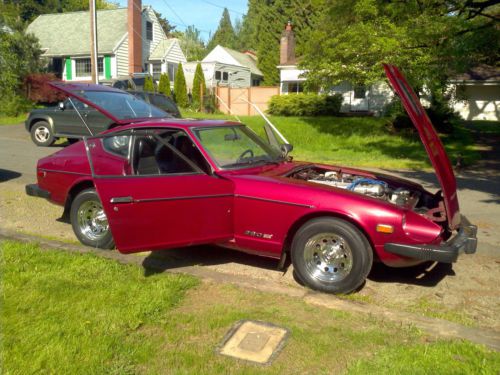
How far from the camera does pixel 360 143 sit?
17859mm

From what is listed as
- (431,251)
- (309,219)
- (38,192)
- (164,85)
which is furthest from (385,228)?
(164,85)

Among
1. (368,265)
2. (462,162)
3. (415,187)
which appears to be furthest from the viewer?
(462,162)

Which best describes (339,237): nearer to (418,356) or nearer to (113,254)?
(418,356)

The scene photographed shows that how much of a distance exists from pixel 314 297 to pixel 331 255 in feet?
1.26

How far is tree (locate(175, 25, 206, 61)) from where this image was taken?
55.3 metres

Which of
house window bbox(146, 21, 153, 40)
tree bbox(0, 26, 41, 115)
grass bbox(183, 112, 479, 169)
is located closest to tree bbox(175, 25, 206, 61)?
house window bbox(146, 21, 153, 40)

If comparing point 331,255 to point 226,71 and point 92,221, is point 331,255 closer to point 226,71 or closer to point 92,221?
point 92,221

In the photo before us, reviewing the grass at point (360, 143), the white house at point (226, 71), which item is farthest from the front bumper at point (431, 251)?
the white house at point (226, 71)

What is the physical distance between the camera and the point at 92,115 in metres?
14.1

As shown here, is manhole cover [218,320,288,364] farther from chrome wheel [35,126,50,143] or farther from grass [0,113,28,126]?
grass [0,113,28,126]

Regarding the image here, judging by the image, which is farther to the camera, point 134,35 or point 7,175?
point 134,35

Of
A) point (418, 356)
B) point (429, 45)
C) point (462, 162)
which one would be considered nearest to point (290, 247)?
point (418, 356)

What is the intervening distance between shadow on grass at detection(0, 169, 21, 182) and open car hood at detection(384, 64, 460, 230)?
A: 758 cm

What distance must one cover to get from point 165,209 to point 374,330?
1980 mm
